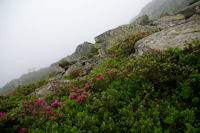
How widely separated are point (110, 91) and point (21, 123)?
150 inches

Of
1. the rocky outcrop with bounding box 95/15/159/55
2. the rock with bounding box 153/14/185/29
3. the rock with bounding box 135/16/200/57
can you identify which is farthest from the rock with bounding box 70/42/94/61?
the rock with bounding box 135/16/200/57

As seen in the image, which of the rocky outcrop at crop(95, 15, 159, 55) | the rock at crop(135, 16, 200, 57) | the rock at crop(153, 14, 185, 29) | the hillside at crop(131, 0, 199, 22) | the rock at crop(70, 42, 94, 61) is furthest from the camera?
the hillside at crop(131, 0, 199, 22)

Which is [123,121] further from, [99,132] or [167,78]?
[167,78]

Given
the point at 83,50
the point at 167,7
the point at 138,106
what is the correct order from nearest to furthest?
the point at 138,106 < the point at 83,50 < the point at 167,7

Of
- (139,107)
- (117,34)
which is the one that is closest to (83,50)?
(117,34)

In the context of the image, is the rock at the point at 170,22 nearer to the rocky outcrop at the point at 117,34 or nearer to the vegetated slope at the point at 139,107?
the rocky outcrop at the point at 117,34

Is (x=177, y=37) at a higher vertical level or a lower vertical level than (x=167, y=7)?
lower

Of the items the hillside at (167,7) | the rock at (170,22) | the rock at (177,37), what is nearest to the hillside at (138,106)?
the rock at (177,37)

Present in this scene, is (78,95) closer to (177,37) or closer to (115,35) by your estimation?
(177,37)

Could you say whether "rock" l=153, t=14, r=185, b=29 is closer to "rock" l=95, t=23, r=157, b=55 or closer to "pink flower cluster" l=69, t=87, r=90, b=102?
"rock" l=95, t=23, r=157, b=55

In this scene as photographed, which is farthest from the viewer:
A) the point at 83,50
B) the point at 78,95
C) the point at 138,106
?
the point at 83,50

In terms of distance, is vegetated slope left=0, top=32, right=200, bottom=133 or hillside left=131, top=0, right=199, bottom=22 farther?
hillside left=131, top=0, right=199, bottom=22

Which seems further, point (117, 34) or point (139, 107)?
point (117, 34)

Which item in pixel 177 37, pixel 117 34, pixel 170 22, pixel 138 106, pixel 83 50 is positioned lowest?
pixel 138 106
